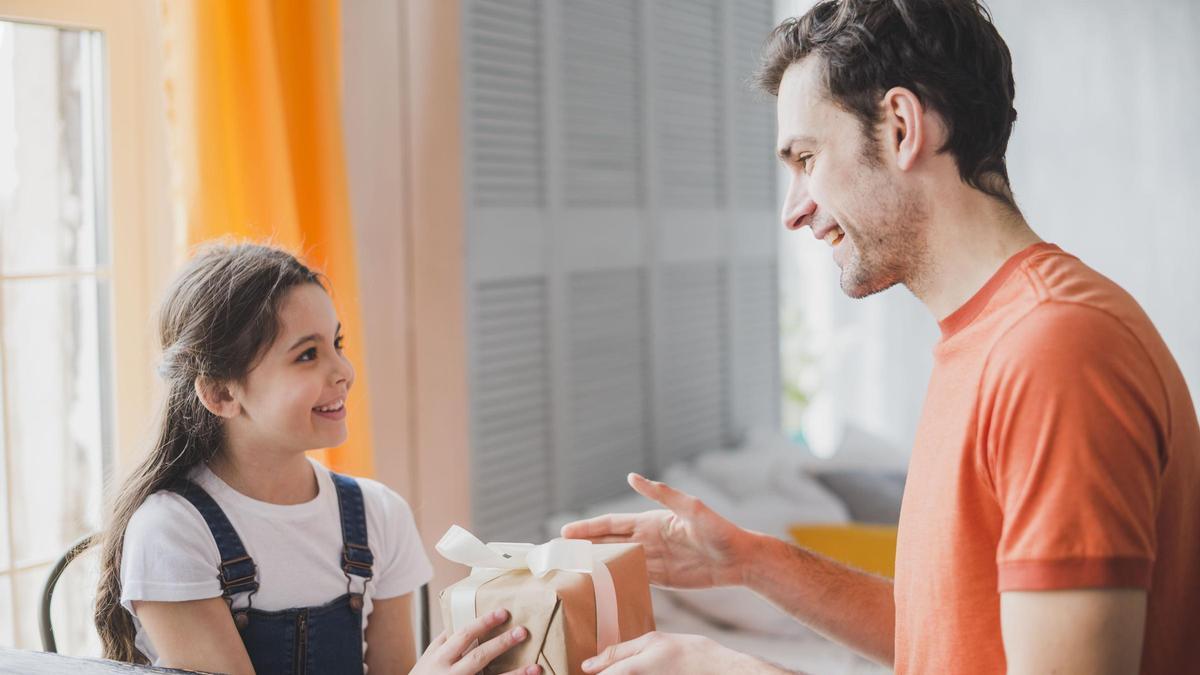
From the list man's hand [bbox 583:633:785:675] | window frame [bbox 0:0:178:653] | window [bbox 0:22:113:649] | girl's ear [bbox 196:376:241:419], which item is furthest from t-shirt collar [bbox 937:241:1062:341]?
window [bbox 0:22:113:649]

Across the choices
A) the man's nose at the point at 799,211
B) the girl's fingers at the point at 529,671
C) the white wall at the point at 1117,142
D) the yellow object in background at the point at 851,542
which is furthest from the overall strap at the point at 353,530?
the white wall at the point at 1117,142

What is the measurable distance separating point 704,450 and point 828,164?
267 centimetres

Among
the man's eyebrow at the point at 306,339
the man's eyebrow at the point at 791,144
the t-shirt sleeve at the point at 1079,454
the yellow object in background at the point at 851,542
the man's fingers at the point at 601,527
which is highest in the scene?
the man's eyebrow at the point at 791,144

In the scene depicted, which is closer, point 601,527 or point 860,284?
point 860,284

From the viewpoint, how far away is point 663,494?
4.21 feet

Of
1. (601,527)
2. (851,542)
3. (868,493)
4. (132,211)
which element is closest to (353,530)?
(601,527)

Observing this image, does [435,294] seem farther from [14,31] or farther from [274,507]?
[274,507]

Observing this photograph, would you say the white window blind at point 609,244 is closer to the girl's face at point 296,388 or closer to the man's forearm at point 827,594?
the girl's face at point 296,388

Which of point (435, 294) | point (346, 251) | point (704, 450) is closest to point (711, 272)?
point (704, 450)

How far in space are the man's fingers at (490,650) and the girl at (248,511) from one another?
338 mm

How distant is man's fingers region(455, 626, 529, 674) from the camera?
1.04m

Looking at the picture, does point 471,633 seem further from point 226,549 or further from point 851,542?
Answer: point 851,542

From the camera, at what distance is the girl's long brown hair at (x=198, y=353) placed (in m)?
1.31

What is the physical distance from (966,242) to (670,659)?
1.60 feet
